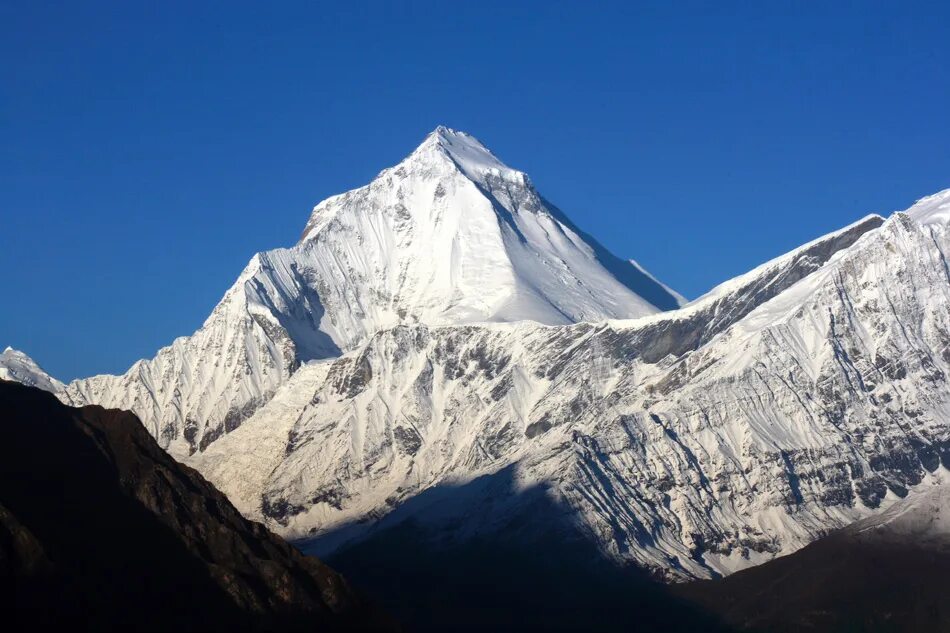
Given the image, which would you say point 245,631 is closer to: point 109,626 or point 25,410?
Result: point 109,626

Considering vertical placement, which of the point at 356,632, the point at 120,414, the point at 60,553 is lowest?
the point at 356,632

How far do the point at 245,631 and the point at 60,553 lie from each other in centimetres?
1657

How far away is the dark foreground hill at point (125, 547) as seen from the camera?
154 m

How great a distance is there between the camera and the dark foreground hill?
6078 inches

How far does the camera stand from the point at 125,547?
16800 centimetres

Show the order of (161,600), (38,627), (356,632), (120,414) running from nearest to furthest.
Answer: (38,627) < (161,600) < (356,632) < (120,414)

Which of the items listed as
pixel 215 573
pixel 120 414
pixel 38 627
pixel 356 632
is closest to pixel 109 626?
pixel 38 627

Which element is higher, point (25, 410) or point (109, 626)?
point (25, 410)

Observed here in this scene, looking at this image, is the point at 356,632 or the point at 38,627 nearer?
the point at 38,627

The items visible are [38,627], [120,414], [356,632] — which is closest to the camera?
[38,627]

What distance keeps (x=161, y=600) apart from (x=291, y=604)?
13.6 metres

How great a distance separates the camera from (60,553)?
15775 centimetres

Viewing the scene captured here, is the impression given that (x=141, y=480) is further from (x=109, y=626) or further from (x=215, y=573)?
(x=109, y=626)

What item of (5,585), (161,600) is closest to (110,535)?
(161,600)
